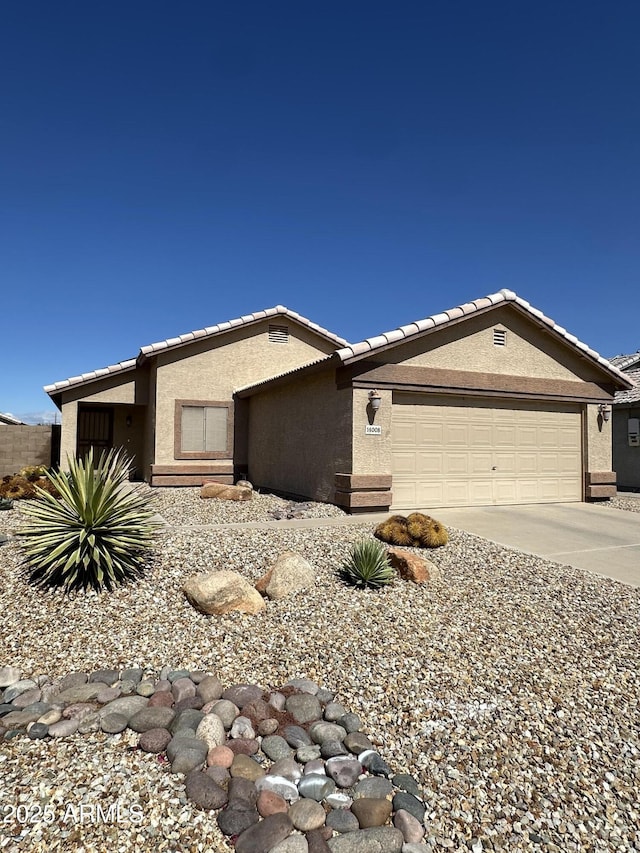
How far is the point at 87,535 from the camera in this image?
593cm

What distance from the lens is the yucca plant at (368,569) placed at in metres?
5.96

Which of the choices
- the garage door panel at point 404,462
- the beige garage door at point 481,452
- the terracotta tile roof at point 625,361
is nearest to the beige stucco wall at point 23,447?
the garage door panel at point 404,462

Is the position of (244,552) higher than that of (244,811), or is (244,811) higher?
(244,552)

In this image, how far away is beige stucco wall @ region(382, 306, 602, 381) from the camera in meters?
11.4

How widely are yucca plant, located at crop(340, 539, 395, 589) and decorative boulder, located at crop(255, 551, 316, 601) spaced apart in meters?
0.47

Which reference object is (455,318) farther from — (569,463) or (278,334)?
(278,334)

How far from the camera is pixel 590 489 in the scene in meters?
13.0

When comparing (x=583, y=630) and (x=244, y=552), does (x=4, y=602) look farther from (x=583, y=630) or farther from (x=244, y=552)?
(x=583, y=630)

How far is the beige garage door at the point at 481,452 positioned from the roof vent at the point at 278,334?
274 inches

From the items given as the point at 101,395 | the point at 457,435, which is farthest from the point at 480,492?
the point at 101,395

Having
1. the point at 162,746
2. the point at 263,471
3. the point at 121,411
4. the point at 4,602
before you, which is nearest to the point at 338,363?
the point at 263,471

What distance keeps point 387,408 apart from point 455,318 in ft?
8.50

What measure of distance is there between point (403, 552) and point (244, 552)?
211 centimetres

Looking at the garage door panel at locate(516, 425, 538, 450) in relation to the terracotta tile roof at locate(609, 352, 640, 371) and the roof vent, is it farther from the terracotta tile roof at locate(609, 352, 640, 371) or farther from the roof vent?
the terracotta tile roof at locate(609, 352, 640, 371)
